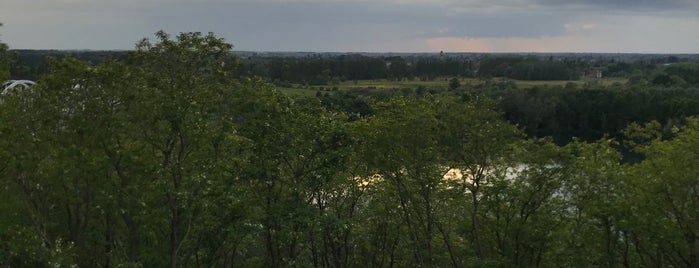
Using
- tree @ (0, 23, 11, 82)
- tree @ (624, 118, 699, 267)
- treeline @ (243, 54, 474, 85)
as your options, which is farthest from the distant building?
tree @ (0, 23, 11, 82)

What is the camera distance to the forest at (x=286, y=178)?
14688mm

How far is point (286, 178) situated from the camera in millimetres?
17797

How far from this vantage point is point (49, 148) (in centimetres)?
1458

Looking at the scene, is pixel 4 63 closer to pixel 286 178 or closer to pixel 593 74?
pixel 286 178

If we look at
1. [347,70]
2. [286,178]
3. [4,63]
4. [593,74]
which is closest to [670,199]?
[286,178]

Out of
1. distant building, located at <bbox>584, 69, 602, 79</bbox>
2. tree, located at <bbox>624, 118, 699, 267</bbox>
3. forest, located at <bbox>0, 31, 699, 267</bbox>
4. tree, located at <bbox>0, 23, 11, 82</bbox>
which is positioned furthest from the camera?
distant building, located at <bbox>584, 69, 602, 79</bbox>

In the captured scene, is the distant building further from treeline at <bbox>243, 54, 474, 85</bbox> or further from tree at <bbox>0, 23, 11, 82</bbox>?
tree at <bbox>0, 23, 11, 82</bbox>

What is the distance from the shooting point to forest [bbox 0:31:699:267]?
14688 mm

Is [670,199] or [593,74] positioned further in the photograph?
[593,74]

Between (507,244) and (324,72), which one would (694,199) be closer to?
(507,244)

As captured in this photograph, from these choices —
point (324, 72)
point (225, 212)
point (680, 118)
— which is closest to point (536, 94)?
point (680, 118)

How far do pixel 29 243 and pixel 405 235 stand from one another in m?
11.9

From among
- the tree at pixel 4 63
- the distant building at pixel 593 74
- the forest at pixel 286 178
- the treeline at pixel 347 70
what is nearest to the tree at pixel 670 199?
the forest at pixel 286 178

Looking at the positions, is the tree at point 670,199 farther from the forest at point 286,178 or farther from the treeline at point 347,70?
the treeline at point 347,70
